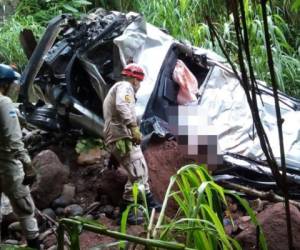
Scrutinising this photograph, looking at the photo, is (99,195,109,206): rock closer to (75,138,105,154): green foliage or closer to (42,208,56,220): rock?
(42,208,56,220): rock

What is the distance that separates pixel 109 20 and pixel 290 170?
102 inches

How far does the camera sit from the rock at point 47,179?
5133 mm

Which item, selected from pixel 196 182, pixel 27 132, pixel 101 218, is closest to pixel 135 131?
pixel 101 218

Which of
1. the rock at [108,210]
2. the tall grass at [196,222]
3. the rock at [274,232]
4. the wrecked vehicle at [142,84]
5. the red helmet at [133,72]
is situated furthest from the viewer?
the wrecked vehicle at [142,84]

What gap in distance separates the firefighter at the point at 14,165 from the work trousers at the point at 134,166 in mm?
845

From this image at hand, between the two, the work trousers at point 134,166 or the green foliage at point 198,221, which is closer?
the green foliage at point 198,221

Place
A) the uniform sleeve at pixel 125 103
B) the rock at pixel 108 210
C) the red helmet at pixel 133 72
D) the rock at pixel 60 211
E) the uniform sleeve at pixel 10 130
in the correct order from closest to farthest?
the uniform sleeve at pixel 10 130, the uniform sleeve at pixel 125 103, the red helmet at pixel 133 72, the rock at pixel 108 210, the rock at pixel 60 211

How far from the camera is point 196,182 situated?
1865mm

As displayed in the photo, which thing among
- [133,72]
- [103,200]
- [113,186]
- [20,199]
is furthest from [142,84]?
[20,199]

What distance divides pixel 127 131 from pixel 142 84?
75 centimetres

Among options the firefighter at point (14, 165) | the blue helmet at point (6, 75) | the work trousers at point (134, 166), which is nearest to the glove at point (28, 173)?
the firefighter at point (14, 165)

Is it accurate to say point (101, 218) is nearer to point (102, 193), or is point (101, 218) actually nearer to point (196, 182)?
point (102, 193)

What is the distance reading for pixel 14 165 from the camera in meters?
4.30

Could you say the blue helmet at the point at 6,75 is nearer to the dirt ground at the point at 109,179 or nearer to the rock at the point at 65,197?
the dirt ground at the point at 109,179
